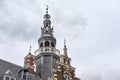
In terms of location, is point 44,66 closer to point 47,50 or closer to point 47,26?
point 47,50

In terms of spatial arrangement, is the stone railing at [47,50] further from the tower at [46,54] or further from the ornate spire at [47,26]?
the ornate spire at [47,26]

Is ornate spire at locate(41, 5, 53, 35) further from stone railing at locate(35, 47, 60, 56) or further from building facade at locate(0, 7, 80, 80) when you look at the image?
stone railing at locate(35, 47, 60, 56)

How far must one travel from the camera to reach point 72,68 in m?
62.4

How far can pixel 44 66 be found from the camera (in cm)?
6103

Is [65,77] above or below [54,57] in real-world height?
below

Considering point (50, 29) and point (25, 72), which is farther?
point (50, 29)

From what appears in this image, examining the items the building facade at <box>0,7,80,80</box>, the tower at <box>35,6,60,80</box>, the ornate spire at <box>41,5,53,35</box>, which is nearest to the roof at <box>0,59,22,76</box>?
the building facade at <box>0,7,80,80</box>

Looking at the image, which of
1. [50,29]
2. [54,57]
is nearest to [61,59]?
[54,57]

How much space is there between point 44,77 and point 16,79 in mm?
7667

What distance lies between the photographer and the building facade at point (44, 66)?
55344 mm

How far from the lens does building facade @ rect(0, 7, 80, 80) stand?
55.3m

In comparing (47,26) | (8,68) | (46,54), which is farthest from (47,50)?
(8,68)

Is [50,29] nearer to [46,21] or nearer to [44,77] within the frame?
[46,21]

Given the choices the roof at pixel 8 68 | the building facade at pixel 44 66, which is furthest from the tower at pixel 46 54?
the roof at pixel 8 68
